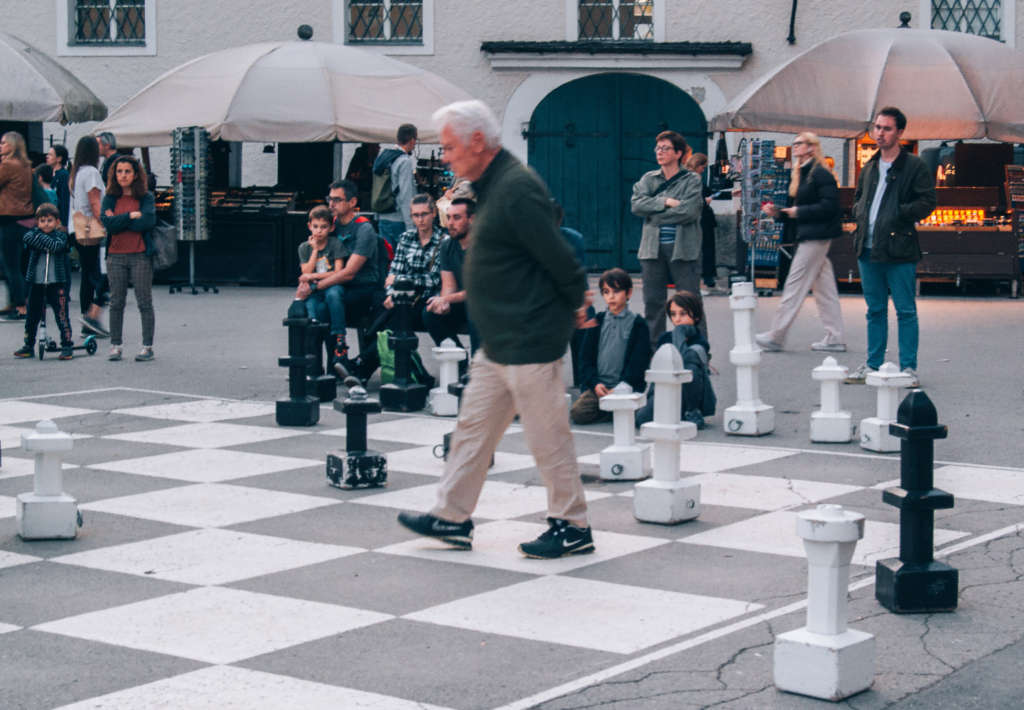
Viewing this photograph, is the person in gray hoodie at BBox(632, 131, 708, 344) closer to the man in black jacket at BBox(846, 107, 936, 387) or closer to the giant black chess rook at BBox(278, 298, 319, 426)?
the man in black jacket at BBox(846, 107, 936, 387)

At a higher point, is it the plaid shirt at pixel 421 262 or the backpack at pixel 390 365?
the plaid shirt at pixel 421 262

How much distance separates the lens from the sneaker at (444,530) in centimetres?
548

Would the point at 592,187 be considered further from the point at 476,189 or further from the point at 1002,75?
the point at 476,189

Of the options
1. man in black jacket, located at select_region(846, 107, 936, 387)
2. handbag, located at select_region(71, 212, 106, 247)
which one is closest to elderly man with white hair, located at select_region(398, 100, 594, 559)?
man in black jacket, located at select_region(846, 107, 936, 387)

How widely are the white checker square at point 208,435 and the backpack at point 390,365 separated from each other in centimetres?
132

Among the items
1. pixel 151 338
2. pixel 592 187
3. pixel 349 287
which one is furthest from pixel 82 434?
pixel 592 187

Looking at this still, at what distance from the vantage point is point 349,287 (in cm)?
1039

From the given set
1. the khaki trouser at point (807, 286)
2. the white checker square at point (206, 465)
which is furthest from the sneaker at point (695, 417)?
the khaki trouser at point (807, 286)

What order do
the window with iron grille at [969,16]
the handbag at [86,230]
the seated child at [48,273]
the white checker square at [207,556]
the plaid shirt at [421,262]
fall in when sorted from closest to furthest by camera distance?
the white checker square at [207,556]
the plaid shirt at [421,262]
the seated child at [48,273]
the handbag at [86,230]
the window with iron grille at [969,16]

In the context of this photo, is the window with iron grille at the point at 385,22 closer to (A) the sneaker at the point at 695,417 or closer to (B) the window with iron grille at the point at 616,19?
(B) the window with iron grille at the point at 616,19

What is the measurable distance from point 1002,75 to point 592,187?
6.44 meters

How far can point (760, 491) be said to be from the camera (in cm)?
659

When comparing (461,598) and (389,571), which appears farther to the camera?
(389,571)

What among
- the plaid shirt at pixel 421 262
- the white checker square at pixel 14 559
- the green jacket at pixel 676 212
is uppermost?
the green jacket at pixel 676 212
